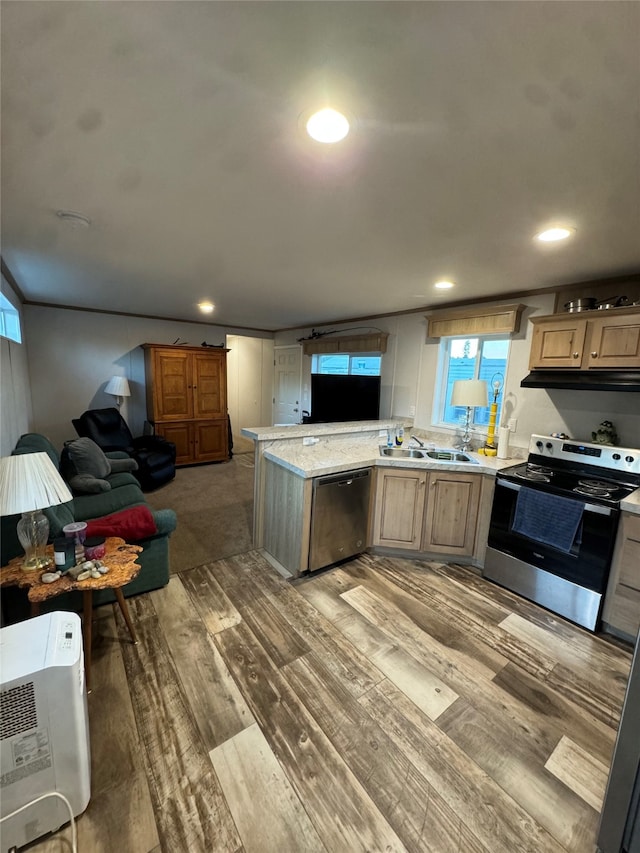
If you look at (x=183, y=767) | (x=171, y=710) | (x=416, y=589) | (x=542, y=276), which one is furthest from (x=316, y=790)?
(x=542, y=276)

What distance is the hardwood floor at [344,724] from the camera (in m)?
1.22

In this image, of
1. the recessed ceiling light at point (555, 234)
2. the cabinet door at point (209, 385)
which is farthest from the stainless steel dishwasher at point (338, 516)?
the cabinet door at point (209, 385)

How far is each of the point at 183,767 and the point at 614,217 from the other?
10.3 feet

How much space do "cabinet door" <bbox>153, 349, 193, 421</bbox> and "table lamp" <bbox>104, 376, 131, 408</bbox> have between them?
0.45 metres

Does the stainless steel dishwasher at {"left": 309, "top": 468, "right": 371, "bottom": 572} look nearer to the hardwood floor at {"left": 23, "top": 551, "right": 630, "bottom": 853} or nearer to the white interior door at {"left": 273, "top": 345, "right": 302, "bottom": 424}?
the hardwood floor at {"left": 23, "top": 551, "right": 630, "bottom": 853}

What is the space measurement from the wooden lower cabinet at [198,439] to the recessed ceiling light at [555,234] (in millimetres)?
5047

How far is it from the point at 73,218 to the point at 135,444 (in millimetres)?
3699

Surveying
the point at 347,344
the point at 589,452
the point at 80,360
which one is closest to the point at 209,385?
the point at 80,360

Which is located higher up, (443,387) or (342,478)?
(443,387)

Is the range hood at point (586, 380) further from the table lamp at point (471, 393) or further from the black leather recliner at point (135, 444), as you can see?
the black leather recliner at point (135, 444)

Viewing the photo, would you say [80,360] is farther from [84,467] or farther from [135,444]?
[84,467]

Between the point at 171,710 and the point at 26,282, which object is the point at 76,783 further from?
the point at 26,282

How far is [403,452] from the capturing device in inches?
134

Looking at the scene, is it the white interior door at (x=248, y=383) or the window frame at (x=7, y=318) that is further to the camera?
the white interior door at (x=248, y=383)
